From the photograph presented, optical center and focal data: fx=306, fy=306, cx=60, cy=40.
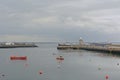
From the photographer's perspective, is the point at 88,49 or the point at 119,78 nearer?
the point at 119,78

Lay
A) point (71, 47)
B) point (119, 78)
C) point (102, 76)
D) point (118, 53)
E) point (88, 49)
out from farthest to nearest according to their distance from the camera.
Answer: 1. point (71, 47)
2. point (88, 49)
3. point (118, 53)
4. point (102, 76)
5. point (119, 78)

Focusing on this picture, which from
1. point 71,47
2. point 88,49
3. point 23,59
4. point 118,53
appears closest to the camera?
point 23,59

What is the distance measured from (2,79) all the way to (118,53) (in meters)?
58.5

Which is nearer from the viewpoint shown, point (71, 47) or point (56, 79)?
point (56, 79)

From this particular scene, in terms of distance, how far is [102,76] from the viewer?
4594 centimetres

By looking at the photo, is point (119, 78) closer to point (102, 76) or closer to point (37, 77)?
point (102, 76)

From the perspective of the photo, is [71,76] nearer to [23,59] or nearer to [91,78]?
Result: [91,78]

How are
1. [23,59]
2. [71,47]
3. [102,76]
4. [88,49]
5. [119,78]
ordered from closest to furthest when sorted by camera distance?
[119,78] → [102,76] → [23,59] → [88,49] → [71,47]

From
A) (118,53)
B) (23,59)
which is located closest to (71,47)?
(118,53)

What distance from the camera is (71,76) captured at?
4619 centimetres

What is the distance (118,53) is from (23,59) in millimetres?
30369

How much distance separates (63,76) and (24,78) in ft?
19.5

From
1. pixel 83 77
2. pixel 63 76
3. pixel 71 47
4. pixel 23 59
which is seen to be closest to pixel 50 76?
pixel 63 76

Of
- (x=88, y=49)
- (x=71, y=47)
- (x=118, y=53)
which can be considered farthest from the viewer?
(x=71, y=47)
